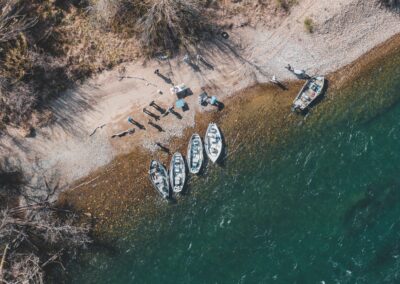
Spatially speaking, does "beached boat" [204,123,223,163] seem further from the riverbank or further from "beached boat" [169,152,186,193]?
"beached boat" [169,152,186,193]

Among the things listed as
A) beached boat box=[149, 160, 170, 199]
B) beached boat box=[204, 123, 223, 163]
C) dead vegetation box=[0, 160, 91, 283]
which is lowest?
dead vegetation box=[0, 160, 91, 283]

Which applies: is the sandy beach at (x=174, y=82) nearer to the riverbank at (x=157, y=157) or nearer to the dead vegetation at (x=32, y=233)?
the riverbank at (x=157, y=157)

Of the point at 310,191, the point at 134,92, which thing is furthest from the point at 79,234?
the point at 310,191

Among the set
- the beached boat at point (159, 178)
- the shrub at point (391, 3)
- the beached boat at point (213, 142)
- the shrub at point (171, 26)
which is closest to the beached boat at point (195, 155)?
the beached boat at point (213, 142)

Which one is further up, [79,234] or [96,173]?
[96,173]

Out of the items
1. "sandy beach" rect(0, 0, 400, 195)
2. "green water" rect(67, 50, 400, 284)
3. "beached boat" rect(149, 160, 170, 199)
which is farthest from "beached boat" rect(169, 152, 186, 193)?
"sandy beach" rect(0, 0, 400, 195)

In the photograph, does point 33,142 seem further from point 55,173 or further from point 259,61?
point 259,61

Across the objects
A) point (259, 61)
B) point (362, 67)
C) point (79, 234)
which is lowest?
point (79, 234)
